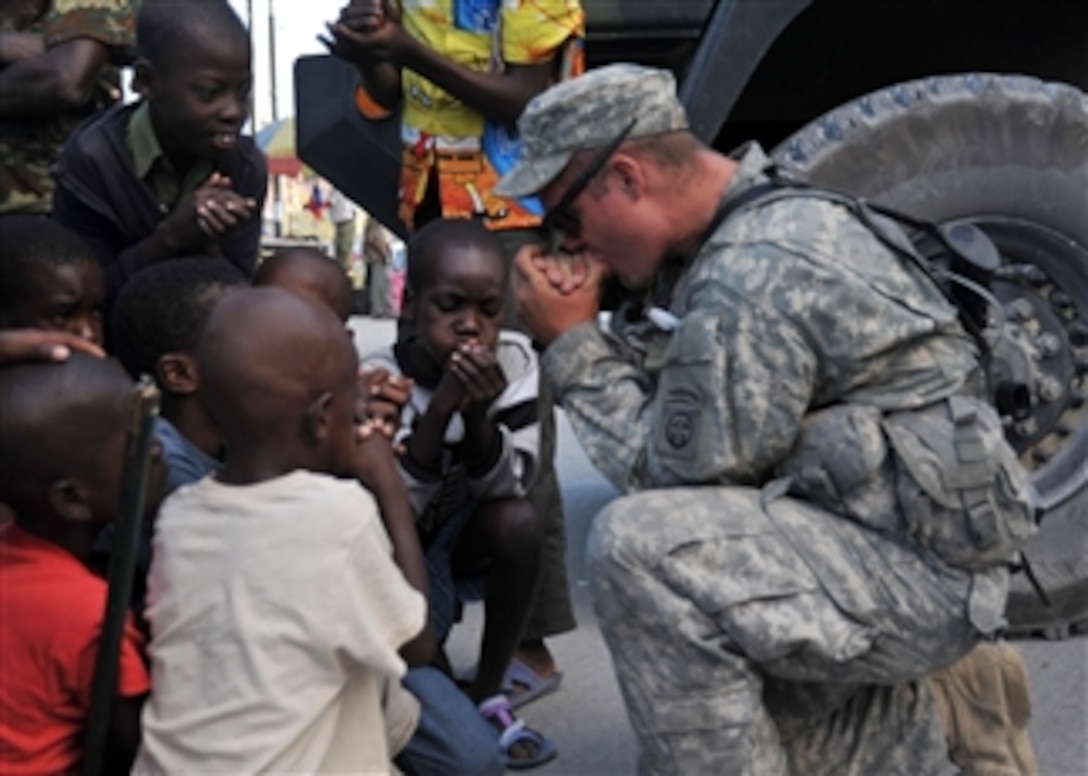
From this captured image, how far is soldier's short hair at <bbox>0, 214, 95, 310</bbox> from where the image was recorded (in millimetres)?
2584

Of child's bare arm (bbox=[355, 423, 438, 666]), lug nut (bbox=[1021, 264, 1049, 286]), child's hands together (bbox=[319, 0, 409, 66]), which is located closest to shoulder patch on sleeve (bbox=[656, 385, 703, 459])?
child's bare arm (bbox=[355, 423, 438, 666])

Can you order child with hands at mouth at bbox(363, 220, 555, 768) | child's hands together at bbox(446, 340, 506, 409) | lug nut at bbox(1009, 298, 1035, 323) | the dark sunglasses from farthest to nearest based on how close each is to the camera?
lug nut at bbox(1009, 298, 1035, 323) → child with hands at mouth at bbox(363, 220, 555, 768) → child's hands together at bbox(446, 340, 506, 409) → the dark sunglasses

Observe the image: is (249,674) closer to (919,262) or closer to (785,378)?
(785,378)

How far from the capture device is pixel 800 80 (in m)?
4.64

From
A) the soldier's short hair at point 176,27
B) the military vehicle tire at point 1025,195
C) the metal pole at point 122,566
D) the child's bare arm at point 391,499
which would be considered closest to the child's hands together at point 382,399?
the child's bare arm at point 391,499

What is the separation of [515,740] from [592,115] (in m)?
1.29

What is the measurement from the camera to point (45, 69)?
3.08 metres

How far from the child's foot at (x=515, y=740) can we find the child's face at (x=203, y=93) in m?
1.20

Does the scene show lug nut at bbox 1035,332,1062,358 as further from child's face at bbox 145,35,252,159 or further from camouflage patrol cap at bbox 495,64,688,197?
child's face at bbox 145,35,252,159

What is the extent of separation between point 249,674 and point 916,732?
1330 mm

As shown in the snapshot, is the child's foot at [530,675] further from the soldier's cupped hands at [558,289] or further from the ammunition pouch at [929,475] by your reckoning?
the ammunition pouch at [929,475]

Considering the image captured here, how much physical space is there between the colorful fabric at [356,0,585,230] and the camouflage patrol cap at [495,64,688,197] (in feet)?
2.55

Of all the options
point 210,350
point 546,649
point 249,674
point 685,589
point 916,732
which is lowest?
point 546,649

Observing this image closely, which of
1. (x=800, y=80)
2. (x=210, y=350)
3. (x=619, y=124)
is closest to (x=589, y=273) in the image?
(x=619, y=124)
